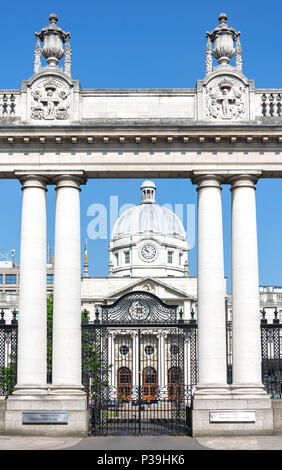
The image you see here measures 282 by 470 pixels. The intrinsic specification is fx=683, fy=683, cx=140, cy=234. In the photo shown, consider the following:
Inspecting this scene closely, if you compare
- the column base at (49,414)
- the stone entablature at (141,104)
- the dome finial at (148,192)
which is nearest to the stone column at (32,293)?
the column base at (49,414)

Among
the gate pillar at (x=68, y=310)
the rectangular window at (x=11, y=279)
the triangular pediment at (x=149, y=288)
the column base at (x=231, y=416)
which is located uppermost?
the rectangular window at (x=11, y=279)

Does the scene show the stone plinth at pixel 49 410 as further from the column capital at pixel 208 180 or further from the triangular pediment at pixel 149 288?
the triangular pediment at pixel 149 288

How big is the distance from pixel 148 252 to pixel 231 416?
332 ft

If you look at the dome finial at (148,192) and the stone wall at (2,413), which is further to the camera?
the dome finial at (148,192)

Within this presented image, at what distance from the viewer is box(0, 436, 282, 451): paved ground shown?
23.2 metres

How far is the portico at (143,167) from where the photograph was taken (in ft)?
89.5

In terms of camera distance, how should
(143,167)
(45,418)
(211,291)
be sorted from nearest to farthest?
(45,418)
(211,291)
(143,167)

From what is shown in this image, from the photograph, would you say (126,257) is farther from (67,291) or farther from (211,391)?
(211,391)

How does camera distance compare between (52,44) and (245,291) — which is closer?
(245,291)

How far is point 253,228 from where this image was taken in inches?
1113

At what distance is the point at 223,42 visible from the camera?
28906 mm

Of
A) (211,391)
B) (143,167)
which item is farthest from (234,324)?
(143,167)

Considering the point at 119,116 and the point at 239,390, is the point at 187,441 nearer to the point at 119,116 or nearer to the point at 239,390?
the point at 239,390

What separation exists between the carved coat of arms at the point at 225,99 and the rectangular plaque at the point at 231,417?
39.3 feet
